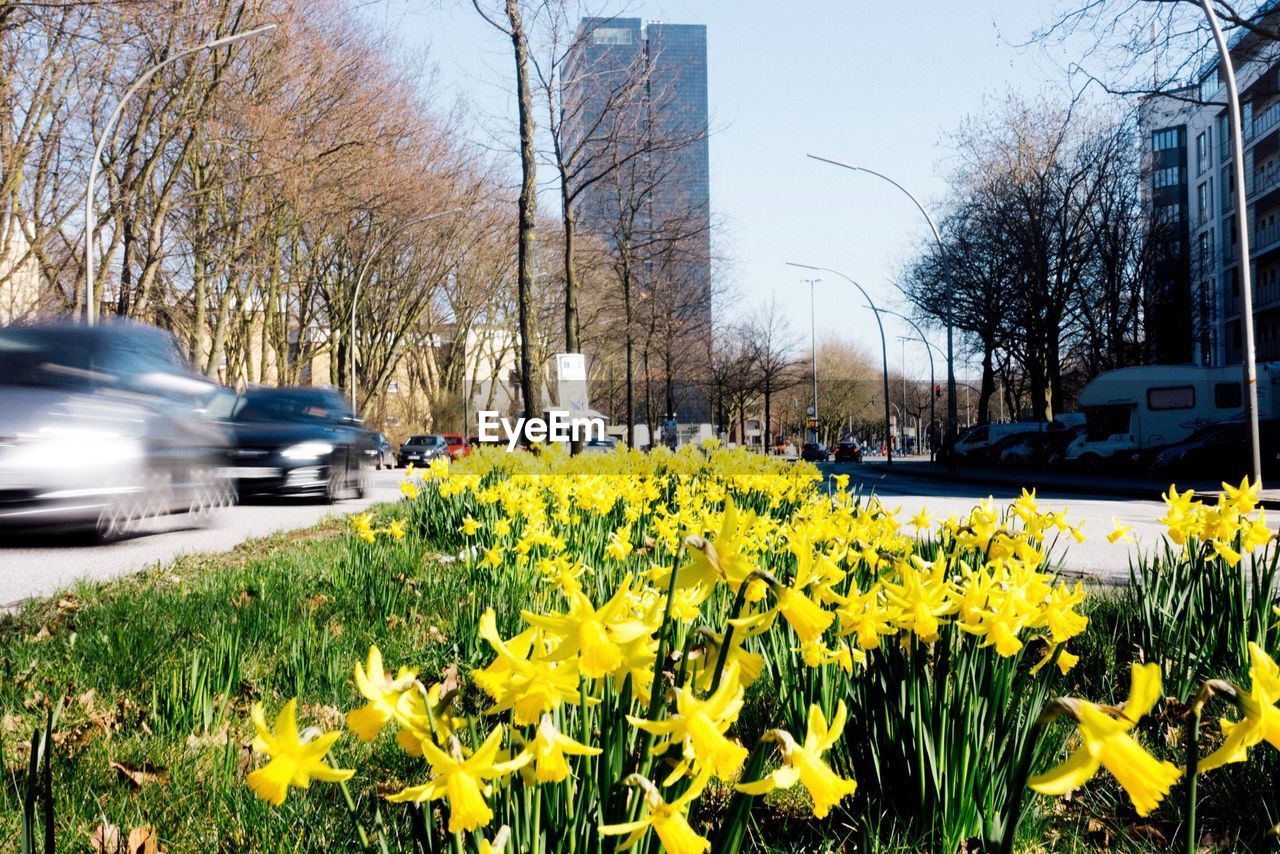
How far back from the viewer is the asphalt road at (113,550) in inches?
255

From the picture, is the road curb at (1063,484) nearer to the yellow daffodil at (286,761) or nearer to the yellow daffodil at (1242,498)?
the yellow daffodil at (1242,498)

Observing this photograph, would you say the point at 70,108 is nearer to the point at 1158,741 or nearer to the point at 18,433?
the point at 18,433

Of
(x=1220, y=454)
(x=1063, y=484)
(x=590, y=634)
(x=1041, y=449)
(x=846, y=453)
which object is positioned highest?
(x=590, y=634)

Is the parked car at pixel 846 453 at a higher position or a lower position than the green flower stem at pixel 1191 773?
lower

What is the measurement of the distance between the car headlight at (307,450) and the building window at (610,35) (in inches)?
310

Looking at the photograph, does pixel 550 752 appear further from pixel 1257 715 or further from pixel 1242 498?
pixel 1242 498

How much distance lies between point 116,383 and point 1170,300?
142 feet

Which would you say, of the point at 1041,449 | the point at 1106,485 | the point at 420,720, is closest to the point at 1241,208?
the point at 1106,485

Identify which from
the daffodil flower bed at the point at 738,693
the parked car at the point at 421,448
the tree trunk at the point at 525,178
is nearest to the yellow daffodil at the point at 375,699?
the daffodil flower bed at the point at 738,693

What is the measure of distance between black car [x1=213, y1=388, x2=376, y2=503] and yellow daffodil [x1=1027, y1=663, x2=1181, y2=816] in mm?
10805

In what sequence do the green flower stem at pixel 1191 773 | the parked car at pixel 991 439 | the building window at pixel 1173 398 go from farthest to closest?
A: the parked car at pixel 991 439, the building window at pixel 1173 398, the green flower stem at pixel 1191 773

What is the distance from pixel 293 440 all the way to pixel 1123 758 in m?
11.3

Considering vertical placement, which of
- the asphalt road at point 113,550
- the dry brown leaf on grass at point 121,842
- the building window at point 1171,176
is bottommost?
the asphalt road at point 113,550

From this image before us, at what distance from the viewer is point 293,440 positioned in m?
11.3
